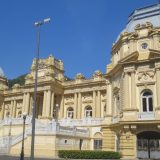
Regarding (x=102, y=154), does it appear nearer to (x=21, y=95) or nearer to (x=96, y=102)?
(x=96, y=102)

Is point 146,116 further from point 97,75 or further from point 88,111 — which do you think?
point 88,111

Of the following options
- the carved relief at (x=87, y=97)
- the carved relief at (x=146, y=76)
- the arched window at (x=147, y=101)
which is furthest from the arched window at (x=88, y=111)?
the carved relief at (x=146, y=76)

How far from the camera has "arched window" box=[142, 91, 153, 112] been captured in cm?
3269

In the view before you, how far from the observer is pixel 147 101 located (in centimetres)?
3288

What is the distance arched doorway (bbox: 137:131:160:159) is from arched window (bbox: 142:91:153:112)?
2.56m

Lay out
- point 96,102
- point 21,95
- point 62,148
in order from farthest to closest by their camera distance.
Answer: point 21,95, point 96,102, point 62,148

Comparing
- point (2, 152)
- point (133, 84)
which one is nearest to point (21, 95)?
point (2, 152)

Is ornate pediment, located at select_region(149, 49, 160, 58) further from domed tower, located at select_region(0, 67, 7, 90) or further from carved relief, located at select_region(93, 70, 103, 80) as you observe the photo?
domed tower, located at select_region(0, 67, 7, 90)

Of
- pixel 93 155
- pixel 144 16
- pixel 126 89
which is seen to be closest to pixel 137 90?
pixel 126 89

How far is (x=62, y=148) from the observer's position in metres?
36.8

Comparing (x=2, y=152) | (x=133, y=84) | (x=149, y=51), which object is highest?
(x=149, y=51)

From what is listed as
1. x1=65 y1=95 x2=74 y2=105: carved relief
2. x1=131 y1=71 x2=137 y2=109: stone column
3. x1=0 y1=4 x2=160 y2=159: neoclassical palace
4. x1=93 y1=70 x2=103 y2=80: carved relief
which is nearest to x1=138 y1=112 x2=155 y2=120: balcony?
x1=0 y1=4 x2=160 y2=159: neoclassical palace

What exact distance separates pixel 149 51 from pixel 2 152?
882 inches

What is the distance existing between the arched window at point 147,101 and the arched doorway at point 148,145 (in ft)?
8.39
